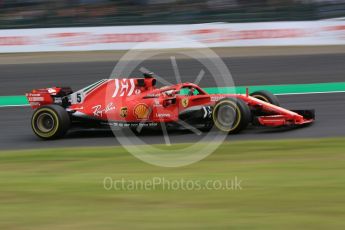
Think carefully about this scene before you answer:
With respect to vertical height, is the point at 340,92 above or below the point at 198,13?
below

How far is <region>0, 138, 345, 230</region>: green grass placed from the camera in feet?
17.2

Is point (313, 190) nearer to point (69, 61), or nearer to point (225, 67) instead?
point (225, 67)

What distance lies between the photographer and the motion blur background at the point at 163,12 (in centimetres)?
2206

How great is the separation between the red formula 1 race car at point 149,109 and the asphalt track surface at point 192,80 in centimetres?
21

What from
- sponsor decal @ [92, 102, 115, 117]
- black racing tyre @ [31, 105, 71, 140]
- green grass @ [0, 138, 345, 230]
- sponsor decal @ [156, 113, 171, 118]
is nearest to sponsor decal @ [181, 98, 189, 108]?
sponsor decal @ [156, 113, 171, 118]

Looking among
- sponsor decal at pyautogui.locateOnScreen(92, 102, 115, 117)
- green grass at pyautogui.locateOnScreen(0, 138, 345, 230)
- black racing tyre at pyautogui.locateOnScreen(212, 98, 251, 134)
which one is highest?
sponsor decal at pyautogui.locateOnScreen(92, 102, 115, 117)

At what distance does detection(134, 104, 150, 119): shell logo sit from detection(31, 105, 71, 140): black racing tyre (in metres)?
1.03

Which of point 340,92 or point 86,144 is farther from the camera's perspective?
point 340,92

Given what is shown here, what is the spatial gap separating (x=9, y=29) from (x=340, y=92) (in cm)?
1181

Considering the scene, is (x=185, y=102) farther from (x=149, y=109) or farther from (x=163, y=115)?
(x=149, y=109)

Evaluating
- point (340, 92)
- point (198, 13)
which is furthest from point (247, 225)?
point (198, 13)

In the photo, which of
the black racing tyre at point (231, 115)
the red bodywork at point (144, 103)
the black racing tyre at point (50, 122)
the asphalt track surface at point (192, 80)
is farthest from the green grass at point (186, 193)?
the black racing tyre at point (50, 122)

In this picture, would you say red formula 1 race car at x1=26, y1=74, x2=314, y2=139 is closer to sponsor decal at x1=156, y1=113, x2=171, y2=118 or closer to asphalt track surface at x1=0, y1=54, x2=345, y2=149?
sponsor decal at x1=156, y1=113, x2=171, y2=118

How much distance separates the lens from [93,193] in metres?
6.25
